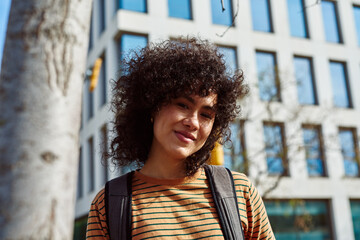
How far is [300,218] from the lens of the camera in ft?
57.5

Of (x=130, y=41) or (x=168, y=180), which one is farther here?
(x=130, y=41)

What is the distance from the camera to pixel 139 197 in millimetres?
2221

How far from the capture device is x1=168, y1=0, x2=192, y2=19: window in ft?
62.0

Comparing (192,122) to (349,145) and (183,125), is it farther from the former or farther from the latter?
(349,145)

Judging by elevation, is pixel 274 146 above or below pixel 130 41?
below

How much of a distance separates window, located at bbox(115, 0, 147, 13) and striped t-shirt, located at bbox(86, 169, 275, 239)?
16449 millimetres

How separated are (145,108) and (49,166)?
1526mm

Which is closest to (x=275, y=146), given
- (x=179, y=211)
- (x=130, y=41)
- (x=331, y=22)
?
(x=130, y=41)

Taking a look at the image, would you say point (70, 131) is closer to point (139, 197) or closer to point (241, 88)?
point (139, 197)

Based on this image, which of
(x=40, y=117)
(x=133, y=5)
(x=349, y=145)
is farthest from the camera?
(x=349, y=145)

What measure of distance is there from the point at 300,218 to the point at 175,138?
16.2m

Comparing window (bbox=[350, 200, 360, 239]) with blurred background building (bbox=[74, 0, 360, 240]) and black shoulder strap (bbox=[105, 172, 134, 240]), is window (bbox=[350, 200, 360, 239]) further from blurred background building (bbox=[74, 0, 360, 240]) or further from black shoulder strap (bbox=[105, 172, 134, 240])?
black shoulder strap (bbox=[105, 172, 134, 240])

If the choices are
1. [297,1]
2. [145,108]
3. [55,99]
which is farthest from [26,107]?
[297,1]

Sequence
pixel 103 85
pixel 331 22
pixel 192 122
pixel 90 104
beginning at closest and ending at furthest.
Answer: pixel 192 122, pixel 103 85, pixel 90 104, pixel 331 22
